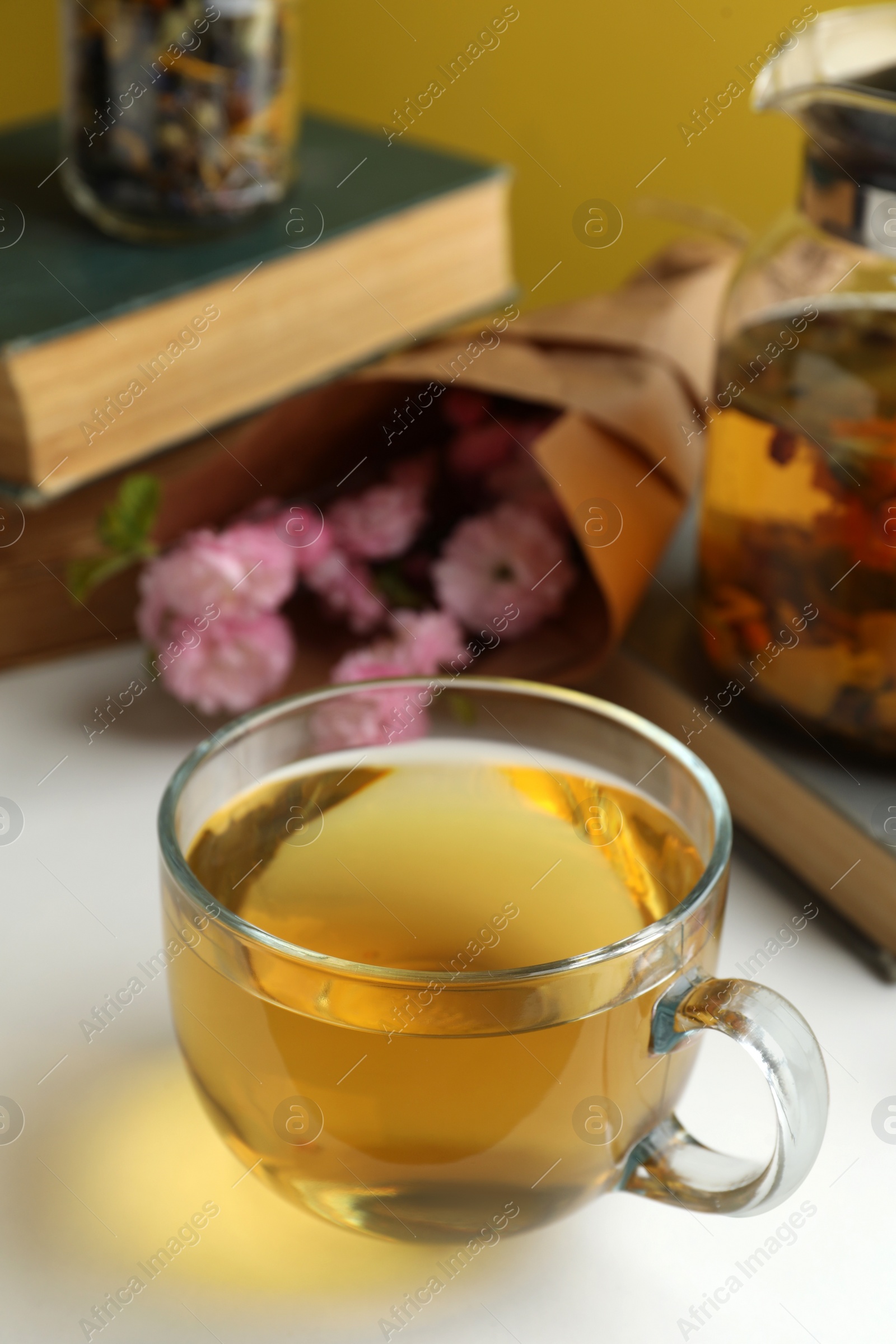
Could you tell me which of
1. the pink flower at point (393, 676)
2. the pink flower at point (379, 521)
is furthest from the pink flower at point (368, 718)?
the pink flower at point (379, 521)

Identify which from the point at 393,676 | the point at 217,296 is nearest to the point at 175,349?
the point at 217,296

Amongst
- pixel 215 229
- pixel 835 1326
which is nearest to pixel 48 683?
pixel 215 229

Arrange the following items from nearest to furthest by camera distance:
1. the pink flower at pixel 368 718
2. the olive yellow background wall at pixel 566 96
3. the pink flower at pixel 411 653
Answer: the pink flower at pixel 368 718
the pink flower at pixel 411 653
the olive yellow background wall at pixel 566 96

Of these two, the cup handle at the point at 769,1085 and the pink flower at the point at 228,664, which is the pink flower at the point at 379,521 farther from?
the cup handle at the point at 769,1085

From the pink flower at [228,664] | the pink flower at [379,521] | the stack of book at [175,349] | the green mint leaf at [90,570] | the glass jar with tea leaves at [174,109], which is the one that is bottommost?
the pink flower at [228,664]

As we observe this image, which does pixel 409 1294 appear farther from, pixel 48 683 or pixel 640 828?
pixel 48 683

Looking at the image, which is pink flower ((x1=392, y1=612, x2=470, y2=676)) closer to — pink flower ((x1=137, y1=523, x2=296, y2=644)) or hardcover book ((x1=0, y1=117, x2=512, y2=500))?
pink flower ((x1=137, y1=523, x2=296, y2=644))
